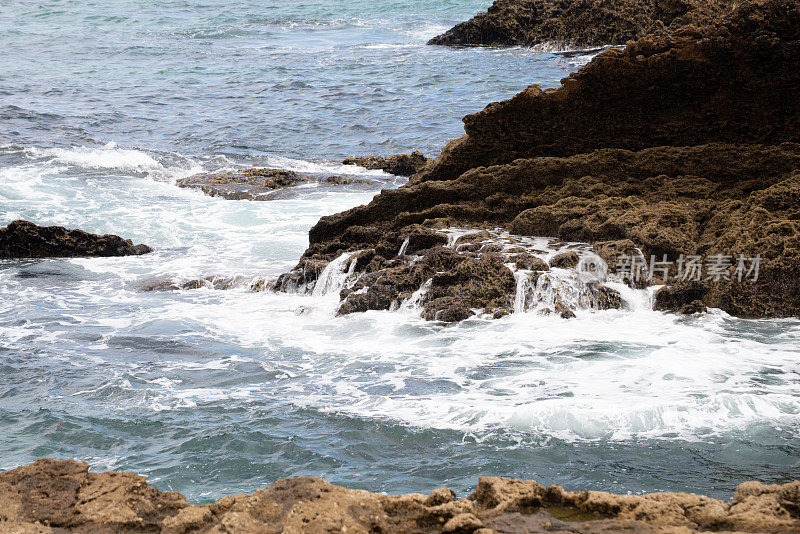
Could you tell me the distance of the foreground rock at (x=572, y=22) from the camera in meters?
24.3

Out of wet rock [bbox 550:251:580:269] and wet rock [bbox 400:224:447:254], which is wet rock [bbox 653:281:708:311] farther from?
wet rock [bbox 400:224:447:254]

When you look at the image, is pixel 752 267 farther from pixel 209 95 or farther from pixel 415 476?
pixel 209 95

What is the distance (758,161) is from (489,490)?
6172 mm

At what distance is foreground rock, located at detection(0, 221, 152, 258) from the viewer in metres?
11.1

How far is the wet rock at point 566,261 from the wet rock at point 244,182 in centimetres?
719

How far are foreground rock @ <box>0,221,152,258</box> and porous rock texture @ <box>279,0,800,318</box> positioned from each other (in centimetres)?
337

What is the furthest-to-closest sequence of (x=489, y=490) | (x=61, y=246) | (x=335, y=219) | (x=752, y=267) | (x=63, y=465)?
(x=61, y=246)
(x=335, y=219)
(x=752, y=267)
(x=63, y=465)
(x=489, y=490)

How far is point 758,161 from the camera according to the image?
8219 mm

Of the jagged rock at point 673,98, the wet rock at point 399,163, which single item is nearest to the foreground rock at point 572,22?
the wet rock at point 399,163

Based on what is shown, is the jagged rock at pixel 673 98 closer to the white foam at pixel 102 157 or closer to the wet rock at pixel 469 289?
the wet rock at pixel 469 289

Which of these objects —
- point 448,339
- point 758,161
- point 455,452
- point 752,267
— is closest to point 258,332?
point 448,339

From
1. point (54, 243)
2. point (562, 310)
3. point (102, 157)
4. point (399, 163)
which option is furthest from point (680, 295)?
point (102, 157)

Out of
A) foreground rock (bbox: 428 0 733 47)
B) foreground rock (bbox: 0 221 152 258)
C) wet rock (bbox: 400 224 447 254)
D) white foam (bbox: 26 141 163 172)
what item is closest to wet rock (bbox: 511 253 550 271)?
wet rock (bbox: 400 224 447 254)

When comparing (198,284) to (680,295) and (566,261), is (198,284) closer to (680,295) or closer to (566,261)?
(566,261)
